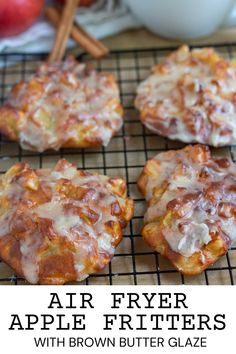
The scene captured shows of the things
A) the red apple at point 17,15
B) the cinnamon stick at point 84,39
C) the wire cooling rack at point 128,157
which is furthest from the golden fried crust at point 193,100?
the red apple at point 17,15

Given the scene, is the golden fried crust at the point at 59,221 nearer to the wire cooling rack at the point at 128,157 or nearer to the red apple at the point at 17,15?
the wire cooling rack at the point at 128,157

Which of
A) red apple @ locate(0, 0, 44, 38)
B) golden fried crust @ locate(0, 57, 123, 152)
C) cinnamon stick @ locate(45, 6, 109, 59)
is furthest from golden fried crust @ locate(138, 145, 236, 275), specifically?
red apple @ locate(0, 0, 44, 38)

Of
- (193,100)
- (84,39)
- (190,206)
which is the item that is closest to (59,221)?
(190,206)

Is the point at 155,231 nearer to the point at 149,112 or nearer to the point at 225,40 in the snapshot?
the point at 149,112

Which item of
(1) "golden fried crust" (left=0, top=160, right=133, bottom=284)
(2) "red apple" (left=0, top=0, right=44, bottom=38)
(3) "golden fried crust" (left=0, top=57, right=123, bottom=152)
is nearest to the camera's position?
(1) "golden fried crust" (left=0, top=160, right=133, bottom=284)

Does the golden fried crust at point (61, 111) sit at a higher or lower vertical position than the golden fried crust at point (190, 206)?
higher

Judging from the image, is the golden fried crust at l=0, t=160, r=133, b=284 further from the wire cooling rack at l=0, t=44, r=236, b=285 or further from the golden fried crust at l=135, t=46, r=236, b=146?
Answer: the golden fried crust at l=135, t=46, r=236, b=146

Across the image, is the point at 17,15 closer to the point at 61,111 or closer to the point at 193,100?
the point at 61,111
